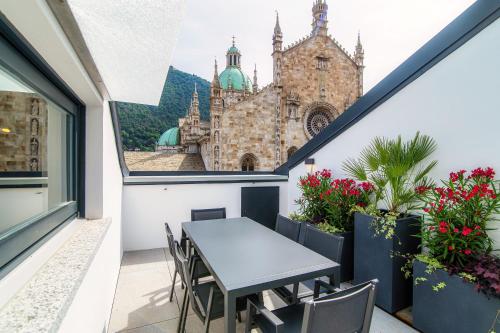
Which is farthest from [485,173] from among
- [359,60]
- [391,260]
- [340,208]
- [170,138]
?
[170,138]

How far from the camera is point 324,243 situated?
91.8 inches

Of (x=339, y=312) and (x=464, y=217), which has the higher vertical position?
(x=464, y=217)

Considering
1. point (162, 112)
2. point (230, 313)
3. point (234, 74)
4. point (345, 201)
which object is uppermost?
point (234, 74)

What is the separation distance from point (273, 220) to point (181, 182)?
7.10 feet

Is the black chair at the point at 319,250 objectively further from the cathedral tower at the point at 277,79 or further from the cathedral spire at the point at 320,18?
the cathedral spire at the point at 320,18

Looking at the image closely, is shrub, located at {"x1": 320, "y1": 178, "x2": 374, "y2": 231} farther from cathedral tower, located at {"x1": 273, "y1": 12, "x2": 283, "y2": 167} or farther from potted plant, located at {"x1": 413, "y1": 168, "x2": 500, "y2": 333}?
cathedral tower, located at {"x1": 273, "y1": 12, "x2": 283, "y2": 167}

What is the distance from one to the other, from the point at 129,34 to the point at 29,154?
779mm

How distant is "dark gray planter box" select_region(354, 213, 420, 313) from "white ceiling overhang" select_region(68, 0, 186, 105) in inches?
103

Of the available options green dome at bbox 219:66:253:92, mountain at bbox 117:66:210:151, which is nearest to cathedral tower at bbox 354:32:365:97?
green dome at bbox 219:66:253:92

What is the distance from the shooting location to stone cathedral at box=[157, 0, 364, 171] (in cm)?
1500

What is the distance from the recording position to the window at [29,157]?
941 mm

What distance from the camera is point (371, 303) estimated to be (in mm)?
1396

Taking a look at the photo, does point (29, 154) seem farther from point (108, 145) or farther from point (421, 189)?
point (421, 189)

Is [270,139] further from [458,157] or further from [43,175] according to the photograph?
[43,175]
